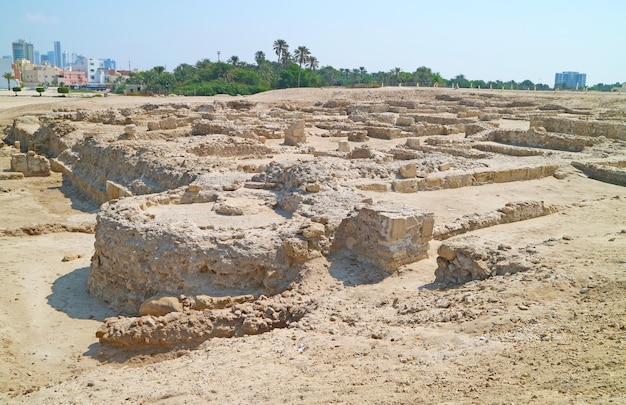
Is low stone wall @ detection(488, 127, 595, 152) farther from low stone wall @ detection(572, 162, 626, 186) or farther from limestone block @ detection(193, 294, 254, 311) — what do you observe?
limestone block @ detection(193, 294, 254, 311)

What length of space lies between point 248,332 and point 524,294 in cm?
321

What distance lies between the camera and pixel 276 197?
10.2m

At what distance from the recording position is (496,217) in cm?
970

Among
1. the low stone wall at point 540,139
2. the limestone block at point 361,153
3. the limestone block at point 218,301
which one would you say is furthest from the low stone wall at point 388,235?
the low stone wall at point 540,139

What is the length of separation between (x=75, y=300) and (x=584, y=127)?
60.6 feet

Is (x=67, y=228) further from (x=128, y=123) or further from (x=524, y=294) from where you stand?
(x=128, y=123)

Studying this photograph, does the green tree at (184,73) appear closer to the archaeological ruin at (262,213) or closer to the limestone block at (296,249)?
the archaeological ruin at (262,213)

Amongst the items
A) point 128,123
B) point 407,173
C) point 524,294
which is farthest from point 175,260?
point 128,123

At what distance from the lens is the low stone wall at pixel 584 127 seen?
1877 centimetres

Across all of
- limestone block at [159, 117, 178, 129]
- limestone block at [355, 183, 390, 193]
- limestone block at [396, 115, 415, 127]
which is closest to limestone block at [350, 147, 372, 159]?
limestone block at [355, 183, 390, 193]

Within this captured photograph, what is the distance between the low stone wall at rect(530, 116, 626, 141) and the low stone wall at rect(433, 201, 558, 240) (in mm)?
10204

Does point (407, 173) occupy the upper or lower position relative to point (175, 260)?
upper

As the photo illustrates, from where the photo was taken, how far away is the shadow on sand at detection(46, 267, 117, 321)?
8.10 metres

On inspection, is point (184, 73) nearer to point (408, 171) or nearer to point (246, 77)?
point (246, 77)
